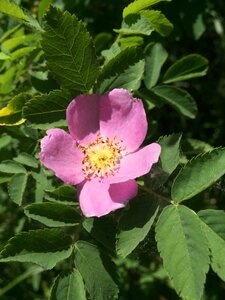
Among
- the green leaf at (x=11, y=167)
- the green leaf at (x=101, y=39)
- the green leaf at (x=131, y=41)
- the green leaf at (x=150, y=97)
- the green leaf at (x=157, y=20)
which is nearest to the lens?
the green leaf at (x=157, y=20)

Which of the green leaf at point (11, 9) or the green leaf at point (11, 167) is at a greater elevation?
the green leaf at point (11, 9)

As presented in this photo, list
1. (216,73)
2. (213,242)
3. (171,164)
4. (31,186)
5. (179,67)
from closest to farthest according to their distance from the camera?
(213,242)
(171,164)
(31,186)
(179,67)
(216,73)

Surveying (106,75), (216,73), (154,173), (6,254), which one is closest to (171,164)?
(154,173)

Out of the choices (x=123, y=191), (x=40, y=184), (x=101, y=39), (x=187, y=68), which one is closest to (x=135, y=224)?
(x=123, y=191)

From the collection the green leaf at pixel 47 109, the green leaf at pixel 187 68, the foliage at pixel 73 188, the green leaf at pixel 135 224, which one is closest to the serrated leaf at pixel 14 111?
the foliage at pixel 73 188

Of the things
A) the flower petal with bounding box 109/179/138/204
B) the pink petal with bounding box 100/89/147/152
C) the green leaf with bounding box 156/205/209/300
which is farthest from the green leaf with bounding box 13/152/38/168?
the green leaf with bounding box 156/205/209/300

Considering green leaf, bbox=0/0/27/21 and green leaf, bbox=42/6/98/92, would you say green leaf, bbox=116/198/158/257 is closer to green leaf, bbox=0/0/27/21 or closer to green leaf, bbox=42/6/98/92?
green leaf, bbox=42/6/98/92

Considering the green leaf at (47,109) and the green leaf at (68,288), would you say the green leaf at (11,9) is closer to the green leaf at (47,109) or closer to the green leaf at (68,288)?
the green leaf at (47,109)

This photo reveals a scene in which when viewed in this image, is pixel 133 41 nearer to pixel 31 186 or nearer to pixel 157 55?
pixel 157 55
